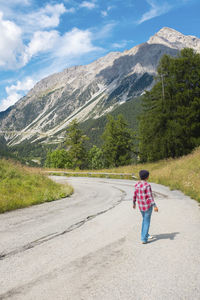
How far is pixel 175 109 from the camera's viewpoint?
28.0m

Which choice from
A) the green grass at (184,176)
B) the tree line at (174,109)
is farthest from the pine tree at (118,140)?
the green grass at (184,176)

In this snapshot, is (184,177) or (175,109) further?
(175,109)

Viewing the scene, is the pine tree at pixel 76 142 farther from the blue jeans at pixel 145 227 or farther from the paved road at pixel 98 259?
the blue jeans at pixel 145 227

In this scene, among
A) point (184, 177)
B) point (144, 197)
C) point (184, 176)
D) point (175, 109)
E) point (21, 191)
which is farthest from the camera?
point (175, 109)

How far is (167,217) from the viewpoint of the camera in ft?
26.9

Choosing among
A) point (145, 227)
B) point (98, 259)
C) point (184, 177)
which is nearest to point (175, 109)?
point (184, 177)

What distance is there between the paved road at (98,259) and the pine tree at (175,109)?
64.8 ft

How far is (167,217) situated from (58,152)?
75.1 meters

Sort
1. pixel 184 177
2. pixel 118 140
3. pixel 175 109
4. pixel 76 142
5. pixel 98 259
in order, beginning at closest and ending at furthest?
pixel 98 259 → pixel 184 177 → pixel 175 109 → pixel 118 140 → pixel 76 142

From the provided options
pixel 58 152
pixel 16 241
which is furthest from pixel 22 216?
pixel 58 152

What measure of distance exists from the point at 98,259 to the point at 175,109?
26.0 m

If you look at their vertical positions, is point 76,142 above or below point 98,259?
above

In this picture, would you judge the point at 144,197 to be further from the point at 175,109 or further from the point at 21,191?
the point at 175,109

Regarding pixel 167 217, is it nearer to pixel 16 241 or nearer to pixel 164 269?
pixel 164 269
